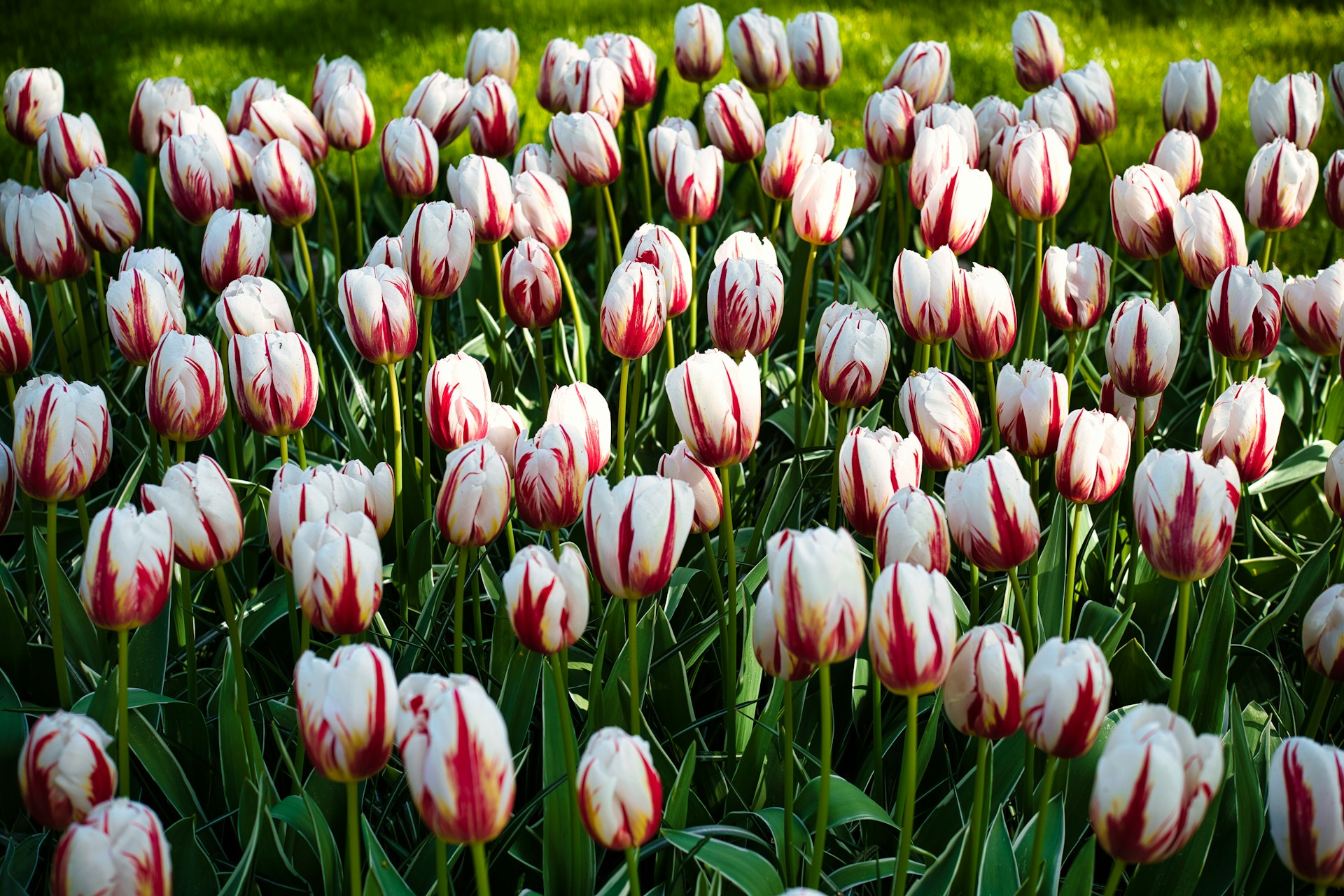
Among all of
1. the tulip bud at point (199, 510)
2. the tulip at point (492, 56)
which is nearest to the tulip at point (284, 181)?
the tulip at point (492, 56)


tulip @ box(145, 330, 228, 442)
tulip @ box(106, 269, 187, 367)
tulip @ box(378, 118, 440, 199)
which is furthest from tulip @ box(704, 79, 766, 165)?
tulip @ box(145, 330, 228, 442)

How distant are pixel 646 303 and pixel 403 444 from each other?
2.15ft

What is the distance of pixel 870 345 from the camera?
1582 millimetres

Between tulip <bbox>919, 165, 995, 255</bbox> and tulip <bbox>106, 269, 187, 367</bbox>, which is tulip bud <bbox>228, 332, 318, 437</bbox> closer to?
tulip <bbox>106, 269, 187, 367</bbox>

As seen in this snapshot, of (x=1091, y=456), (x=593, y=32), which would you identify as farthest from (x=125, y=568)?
(x=593, y=32)

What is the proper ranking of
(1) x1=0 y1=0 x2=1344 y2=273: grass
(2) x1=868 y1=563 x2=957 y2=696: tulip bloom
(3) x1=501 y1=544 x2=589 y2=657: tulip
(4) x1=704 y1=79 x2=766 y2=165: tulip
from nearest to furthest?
(2) x1=868 y1=563 x2=957 y2=696: tulip bloom → (3) x1=501 y1=544 x2=589 y2=657: tulip → (4) x1=704 y1=79 x2=766 y2=165: tulip → (1) x1=0 y1=0 x2=1344 y2=273: grass

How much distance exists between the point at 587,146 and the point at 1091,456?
118 cm

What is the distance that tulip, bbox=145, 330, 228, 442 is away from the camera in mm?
1470

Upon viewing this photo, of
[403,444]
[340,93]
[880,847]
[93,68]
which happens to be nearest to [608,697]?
[880,847]

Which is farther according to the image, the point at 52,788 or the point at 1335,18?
the point at 1335,18

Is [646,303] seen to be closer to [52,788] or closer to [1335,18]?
[52,788]

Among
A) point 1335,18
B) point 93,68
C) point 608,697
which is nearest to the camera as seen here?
point 608,697

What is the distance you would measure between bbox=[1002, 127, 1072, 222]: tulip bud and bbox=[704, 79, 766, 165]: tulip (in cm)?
59

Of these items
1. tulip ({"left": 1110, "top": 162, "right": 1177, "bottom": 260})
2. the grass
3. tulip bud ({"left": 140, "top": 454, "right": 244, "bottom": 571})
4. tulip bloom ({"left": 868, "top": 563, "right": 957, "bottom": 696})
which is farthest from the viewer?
the grass
